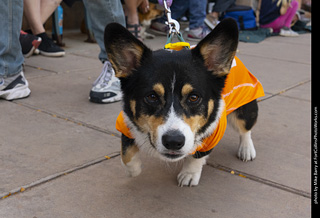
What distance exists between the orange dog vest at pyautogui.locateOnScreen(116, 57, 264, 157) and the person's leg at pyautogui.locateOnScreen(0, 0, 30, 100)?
1.94m

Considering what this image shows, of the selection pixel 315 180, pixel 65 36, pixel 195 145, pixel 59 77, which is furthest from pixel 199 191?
pixel 65 36

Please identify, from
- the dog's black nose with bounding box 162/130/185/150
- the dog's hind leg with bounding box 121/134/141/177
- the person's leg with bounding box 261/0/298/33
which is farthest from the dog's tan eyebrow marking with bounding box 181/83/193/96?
the person's leg with bounding box 261/0/298/33

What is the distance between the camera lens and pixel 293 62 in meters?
7.22

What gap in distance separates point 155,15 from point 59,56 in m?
3.56

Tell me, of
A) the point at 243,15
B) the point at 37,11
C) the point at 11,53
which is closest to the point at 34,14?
the point at 37,11

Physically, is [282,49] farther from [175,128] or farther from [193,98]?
[175,128]

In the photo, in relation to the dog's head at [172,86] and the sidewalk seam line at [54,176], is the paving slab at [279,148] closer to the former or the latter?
the dog's head at [172,86]

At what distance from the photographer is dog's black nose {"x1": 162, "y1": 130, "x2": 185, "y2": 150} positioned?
2260mm

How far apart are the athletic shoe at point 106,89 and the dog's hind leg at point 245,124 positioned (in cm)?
155

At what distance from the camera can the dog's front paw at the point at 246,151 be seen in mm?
3303

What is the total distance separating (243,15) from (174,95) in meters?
8.09

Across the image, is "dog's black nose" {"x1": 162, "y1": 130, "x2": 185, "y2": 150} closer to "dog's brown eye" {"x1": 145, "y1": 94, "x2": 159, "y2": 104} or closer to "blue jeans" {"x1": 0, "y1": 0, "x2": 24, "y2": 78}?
"dog's brown eye" {"x1": 145, "y1": 94, "x2": 159, "y2": 104}

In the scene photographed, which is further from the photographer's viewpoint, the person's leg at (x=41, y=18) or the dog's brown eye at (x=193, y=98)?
the person's leg at (x=41, y=18)

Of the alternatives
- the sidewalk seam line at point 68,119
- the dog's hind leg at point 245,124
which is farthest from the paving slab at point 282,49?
the sidewalk seam line at point 68,119
